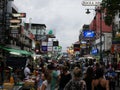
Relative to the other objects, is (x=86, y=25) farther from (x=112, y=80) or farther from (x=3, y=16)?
(x=112, y=80)

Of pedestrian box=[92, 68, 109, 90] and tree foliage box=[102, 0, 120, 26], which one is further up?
tree foliage box=[102, 0, 120, 26]

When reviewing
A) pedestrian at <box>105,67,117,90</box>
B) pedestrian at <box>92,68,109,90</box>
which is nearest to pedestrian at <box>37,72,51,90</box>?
pedestrian at <box>92,68,109,90</box>

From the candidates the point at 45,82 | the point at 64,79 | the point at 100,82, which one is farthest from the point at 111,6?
the point at 100,82

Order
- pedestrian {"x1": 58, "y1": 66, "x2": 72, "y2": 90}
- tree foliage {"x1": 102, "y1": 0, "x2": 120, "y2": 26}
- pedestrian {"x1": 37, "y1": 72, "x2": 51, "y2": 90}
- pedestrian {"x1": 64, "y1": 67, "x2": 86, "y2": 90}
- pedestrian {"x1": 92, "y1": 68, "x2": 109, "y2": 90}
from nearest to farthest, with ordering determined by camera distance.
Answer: pedestrian {"x1": 64, "y1": 67, "x2": 86, "y2": 90} → pedestrian {"x1": 92, "y1": 68, "x2": 109, "y2": 90} → pedestrian {"x1": 37, "y1": 72, "x2": 51, "y2": 90} → pedestrian {"x1": 58, "y1": 66, "x2": 72, "y2": 90} → tree foliage {"x1": 102, "y1": 0, "x2": 120, "y2": 26}

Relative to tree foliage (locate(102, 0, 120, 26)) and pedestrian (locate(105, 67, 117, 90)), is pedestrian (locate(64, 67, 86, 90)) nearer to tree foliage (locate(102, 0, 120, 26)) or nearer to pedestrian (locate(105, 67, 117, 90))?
pedestrian (locate(105, 67, 117, 90))

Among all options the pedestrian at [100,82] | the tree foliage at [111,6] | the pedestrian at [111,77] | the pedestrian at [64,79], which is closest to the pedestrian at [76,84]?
the pedestrian at [100,82]

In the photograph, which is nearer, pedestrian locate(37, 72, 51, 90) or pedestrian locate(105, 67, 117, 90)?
pedestrian locate(37, 72, 51, 90)

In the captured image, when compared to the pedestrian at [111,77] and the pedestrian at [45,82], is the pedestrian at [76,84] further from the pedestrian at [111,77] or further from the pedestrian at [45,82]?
the pedestrian at [111,77]

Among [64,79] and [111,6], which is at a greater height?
[111,6]

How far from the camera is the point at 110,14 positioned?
24516 millimetres

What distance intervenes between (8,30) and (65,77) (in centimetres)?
3321

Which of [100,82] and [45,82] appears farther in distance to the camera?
[45,82]

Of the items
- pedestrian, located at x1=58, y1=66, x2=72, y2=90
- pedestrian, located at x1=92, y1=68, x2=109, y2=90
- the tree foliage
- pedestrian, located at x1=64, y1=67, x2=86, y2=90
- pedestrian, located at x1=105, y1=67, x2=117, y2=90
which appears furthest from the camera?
the tree foliage

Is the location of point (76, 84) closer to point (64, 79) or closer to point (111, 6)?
point (64, 79)
